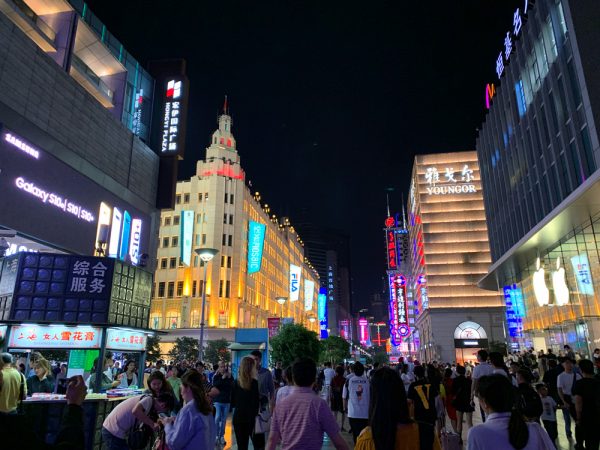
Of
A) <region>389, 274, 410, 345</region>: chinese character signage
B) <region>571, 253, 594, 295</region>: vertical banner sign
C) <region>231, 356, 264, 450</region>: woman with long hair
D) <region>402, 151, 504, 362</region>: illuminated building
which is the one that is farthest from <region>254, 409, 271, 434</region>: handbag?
<region>389, 274, 410, 345</region>: chinese character signage

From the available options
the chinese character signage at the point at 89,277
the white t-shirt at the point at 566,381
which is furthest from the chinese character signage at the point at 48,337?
the white t-shirt at the point at 566,381

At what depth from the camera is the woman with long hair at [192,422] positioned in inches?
170

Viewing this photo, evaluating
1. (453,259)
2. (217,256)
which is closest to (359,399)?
(217,256)

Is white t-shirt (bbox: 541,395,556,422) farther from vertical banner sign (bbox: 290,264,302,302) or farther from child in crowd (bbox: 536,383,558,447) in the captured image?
vertical banner sign (bbox: 290,264,302,302)

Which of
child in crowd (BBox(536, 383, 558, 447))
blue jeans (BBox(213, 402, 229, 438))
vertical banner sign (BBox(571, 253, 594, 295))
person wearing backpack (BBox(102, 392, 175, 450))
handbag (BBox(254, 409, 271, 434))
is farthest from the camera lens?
vertical banner sign (BBox(571, 253, 594, 295))

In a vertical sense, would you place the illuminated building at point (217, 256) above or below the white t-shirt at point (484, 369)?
above

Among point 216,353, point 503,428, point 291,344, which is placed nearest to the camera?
point 503,428

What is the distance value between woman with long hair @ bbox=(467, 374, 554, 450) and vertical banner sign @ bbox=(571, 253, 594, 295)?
1056 inches

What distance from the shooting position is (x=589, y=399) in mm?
6895

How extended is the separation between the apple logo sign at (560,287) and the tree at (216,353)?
33384mm

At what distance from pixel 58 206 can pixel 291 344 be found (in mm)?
19854

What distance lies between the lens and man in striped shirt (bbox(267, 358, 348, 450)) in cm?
389

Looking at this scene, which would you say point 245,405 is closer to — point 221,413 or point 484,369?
point 221,413

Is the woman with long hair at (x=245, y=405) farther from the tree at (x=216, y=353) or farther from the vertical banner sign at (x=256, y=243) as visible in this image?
the vertical banner sign at (x=256, y=243)
